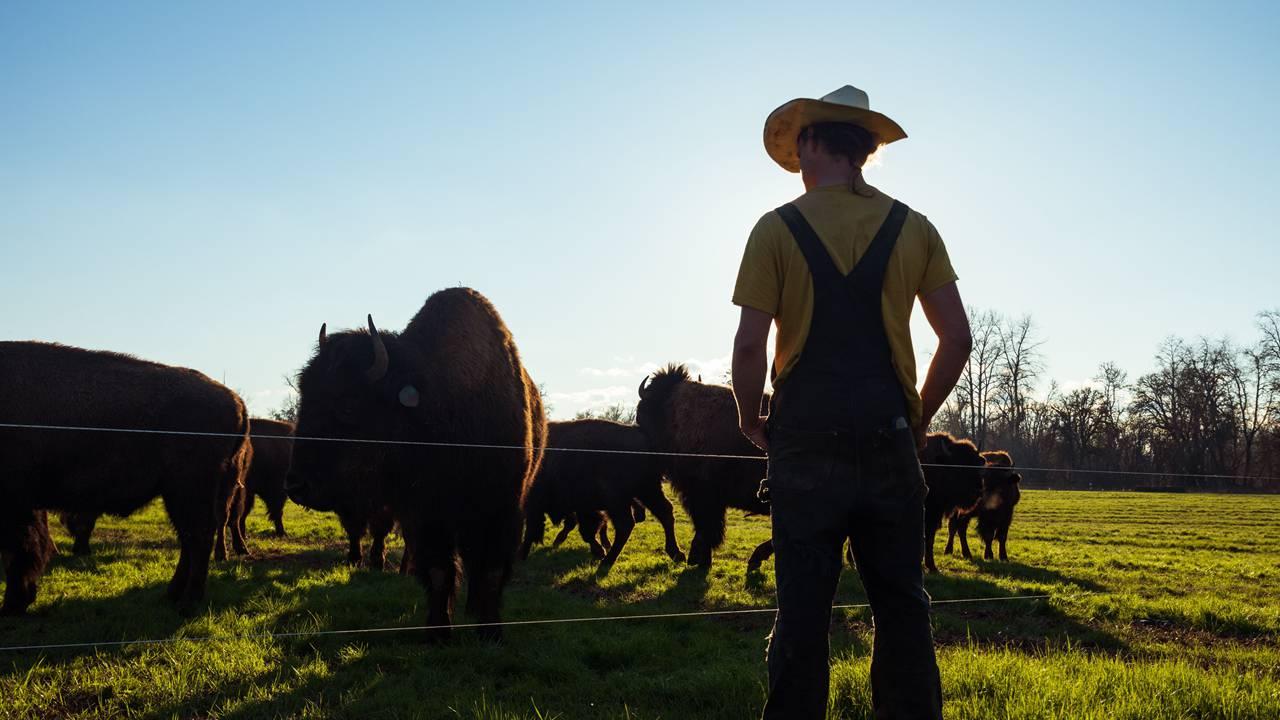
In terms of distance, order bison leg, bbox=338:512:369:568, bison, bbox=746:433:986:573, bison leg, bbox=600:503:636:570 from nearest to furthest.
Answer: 1. bison leg, bbox=338:512:369:568
2. bison leg, bbox=600:503:636:570
3. bison, bbox=746:433:986:573

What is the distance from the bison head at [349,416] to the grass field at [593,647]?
3.68 feet

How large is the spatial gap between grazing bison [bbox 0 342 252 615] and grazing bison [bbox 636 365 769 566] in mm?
6443

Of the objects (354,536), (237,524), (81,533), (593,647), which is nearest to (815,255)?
(593,647)

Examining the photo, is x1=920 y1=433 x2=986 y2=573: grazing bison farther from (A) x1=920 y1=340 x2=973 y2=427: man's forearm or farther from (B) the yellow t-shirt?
(B) the yellow t-shirt

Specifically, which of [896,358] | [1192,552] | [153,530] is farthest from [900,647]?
[1192,552]

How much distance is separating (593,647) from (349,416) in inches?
92.9

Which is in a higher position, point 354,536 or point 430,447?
point 430,447

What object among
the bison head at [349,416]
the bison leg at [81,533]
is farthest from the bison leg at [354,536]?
the bison head at [349,416]

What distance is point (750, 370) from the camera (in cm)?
270

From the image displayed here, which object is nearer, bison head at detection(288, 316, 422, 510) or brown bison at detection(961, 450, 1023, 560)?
bison head at detection(288, 316, 422, 510)

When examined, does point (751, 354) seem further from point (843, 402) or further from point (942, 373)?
point (942, 373)

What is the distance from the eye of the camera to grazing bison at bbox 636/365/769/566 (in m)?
11.5

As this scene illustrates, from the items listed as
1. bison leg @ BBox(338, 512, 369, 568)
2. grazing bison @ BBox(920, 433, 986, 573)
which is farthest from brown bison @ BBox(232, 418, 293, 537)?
grazing bison @ BBox(920, 433, 986, 573)

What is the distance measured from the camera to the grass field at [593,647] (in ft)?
13.2
